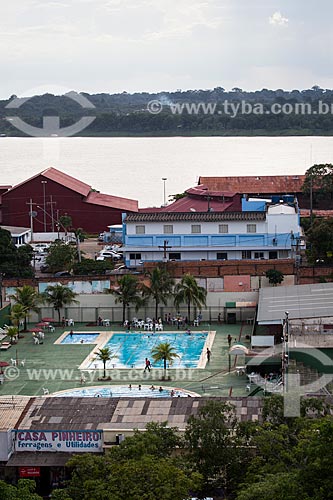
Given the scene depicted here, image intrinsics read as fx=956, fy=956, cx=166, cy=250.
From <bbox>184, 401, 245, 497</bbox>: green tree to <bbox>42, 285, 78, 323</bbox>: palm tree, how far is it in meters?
16.2

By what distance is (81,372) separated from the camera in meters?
27.0

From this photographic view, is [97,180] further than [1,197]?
Yes

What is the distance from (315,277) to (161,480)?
21.9 m

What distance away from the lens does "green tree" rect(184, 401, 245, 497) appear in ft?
53.3

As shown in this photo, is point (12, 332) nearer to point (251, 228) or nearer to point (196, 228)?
point (196, 228)

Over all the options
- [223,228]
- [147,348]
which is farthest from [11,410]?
[223,228]

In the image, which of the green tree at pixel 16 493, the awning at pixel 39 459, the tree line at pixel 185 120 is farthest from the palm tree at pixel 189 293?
the tree line at pixel 185 120

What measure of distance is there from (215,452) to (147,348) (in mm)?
13224

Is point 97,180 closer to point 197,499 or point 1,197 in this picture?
point 1,197

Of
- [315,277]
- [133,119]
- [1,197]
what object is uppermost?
[133,119]

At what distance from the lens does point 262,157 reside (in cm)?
13588

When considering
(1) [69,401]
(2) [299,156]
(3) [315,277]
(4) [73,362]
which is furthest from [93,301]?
(2) [299,156]

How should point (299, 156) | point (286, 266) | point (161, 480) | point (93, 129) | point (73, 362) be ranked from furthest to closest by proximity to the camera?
point (93, 129), point (299, 156), point (286, 266), point (73, 362), point (161, 480)

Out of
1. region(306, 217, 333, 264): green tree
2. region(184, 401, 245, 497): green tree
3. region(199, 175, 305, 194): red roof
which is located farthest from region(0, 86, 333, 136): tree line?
region(184, 401, 245, 497): green tree
